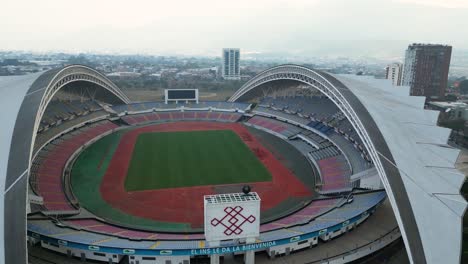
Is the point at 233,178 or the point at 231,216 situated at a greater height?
the point at 231,216

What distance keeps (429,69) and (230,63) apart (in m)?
96.2

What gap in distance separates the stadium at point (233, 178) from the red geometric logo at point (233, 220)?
1.58 m

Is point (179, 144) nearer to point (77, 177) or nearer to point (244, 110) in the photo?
point (77, 177)

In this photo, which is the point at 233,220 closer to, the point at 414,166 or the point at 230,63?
the point at 414,166

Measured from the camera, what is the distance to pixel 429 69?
353 feet

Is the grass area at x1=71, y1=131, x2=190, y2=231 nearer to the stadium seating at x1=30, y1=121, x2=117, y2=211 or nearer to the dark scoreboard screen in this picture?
the stadium seating at x1=30, y1=121, x2=117, y2=211

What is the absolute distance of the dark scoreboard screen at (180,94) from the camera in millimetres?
77312

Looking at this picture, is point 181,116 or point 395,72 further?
point 395,72

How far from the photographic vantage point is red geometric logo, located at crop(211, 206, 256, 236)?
2222 centimetres

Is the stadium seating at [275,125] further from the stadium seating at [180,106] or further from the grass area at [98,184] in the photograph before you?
the grass area at [98,184]

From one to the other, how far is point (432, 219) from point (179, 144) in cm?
3977

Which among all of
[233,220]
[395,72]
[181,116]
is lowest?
[181,116]

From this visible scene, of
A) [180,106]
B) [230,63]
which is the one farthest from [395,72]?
[230,63]

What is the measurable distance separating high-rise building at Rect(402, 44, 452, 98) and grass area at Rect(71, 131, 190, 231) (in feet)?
300
